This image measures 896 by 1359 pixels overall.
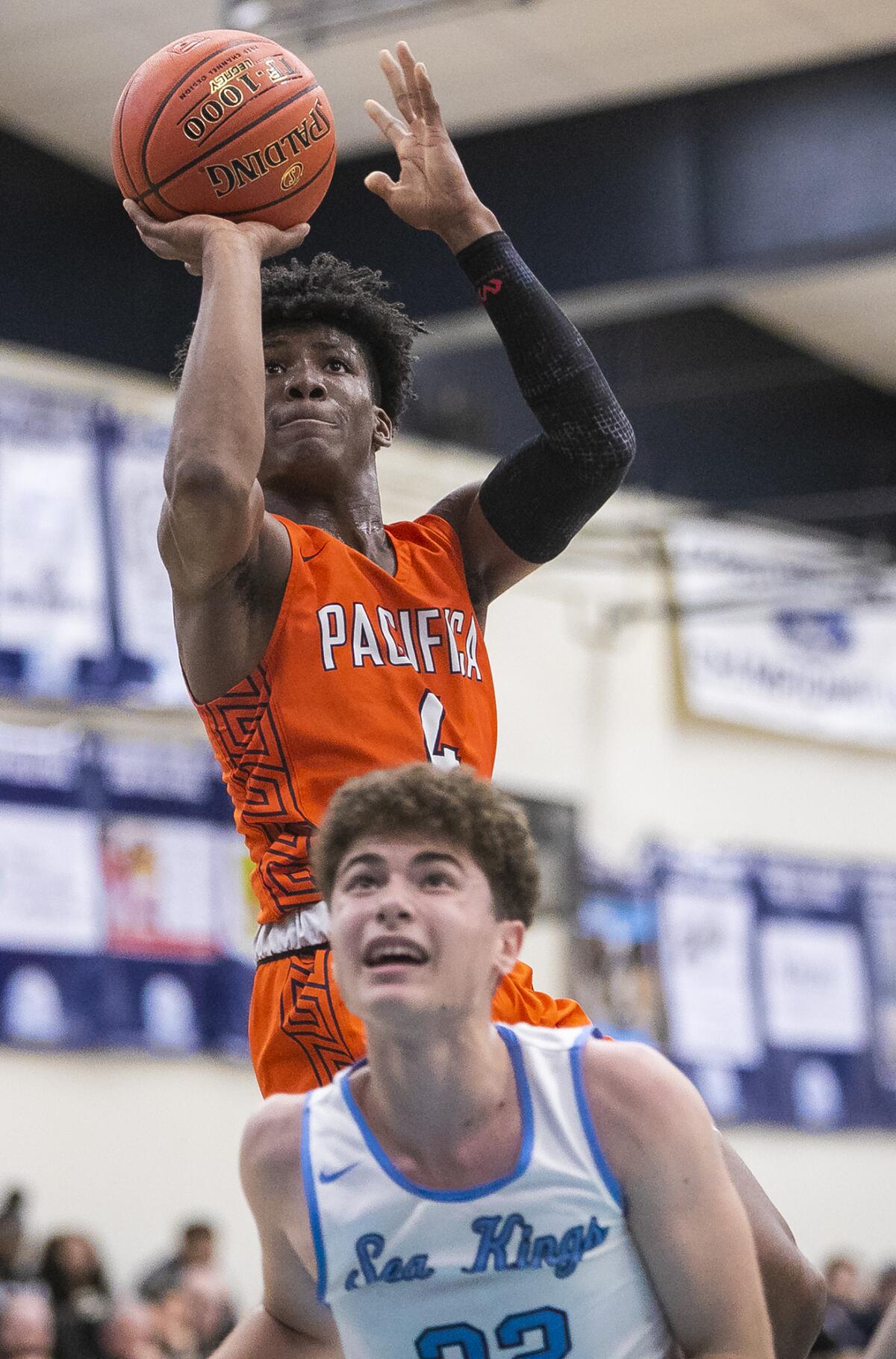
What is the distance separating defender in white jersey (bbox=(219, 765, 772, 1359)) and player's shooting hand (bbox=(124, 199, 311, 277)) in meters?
1.10

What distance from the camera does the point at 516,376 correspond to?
359 centimetres

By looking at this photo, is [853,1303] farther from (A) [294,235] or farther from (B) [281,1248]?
(B) [281,1248]

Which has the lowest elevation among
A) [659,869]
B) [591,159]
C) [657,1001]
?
[657,1001]

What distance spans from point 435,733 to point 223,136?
1053 mm

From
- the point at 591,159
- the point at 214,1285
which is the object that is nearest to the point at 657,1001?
the point at 214,1285

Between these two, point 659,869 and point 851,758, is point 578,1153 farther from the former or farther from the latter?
point 851,758

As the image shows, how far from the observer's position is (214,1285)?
9977mm

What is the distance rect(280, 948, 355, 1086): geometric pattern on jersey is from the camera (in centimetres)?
317

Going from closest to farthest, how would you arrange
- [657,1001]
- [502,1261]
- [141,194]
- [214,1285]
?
1. [502,1261]
2. [141,194]
3. [214,1285]
4. [657,1001]

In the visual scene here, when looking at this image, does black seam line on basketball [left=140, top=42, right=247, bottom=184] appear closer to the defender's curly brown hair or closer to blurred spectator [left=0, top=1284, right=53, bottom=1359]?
the defender's curly brown hair

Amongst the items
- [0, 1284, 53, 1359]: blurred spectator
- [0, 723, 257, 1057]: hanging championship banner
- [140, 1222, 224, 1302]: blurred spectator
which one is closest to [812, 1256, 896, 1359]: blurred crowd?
[140, 1222, 224, 1302]: blurred spectator

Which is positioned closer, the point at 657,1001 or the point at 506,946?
the point at 506,946

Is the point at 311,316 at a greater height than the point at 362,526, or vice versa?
the point at 311,316

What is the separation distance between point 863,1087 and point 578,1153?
43.4 ft
